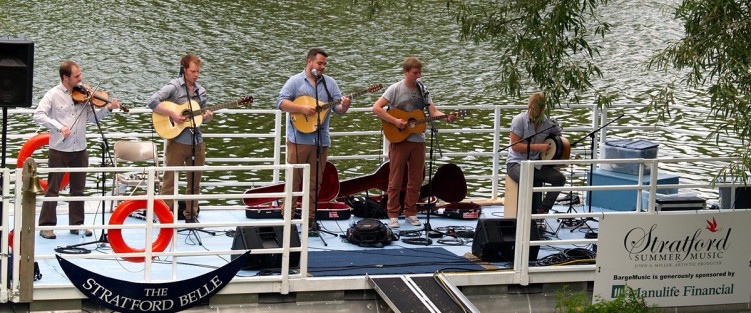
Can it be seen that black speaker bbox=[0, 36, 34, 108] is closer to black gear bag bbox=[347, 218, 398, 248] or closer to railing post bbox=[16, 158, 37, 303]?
railing post bbox=[16, 158, 37, 303]

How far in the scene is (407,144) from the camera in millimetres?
12133

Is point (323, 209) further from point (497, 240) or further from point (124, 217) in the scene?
point (124, 217)

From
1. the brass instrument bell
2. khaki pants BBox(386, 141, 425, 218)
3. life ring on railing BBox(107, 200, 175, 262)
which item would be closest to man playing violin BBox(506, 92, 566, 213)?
khaki pants BBox(386, 141, 425, 218)

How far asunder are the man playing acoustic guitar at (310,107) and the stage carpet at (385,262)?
0.78 m

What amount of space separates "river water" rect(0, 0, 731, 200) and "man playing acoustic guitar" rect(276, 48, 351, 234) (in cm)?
927

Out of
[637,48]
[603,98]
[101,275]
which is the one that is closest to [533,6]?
[603,98]

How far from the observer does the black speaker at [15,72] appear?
10188 mm

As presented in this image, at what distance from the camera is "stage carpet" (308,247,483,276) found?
10.8m

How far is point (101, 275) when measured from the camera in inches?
389

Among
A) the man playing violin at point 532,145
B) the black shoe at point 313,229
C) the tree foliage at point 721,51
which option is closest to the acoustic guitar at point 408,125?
the man playing violin at point 532,145

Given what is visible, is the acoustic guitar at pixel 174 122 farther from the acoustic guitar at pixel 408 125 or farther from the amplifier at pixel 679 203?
the amplifier at pixel 679 203

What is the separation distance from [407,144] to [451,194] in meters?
1.08

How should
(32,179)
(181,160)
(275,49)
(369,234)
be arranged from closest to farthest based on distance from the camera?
(32,179) < (369,234) < (181,160) < (275,49)

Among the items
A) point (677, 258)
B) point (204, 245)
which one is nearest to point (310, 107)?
point (204, 245)
